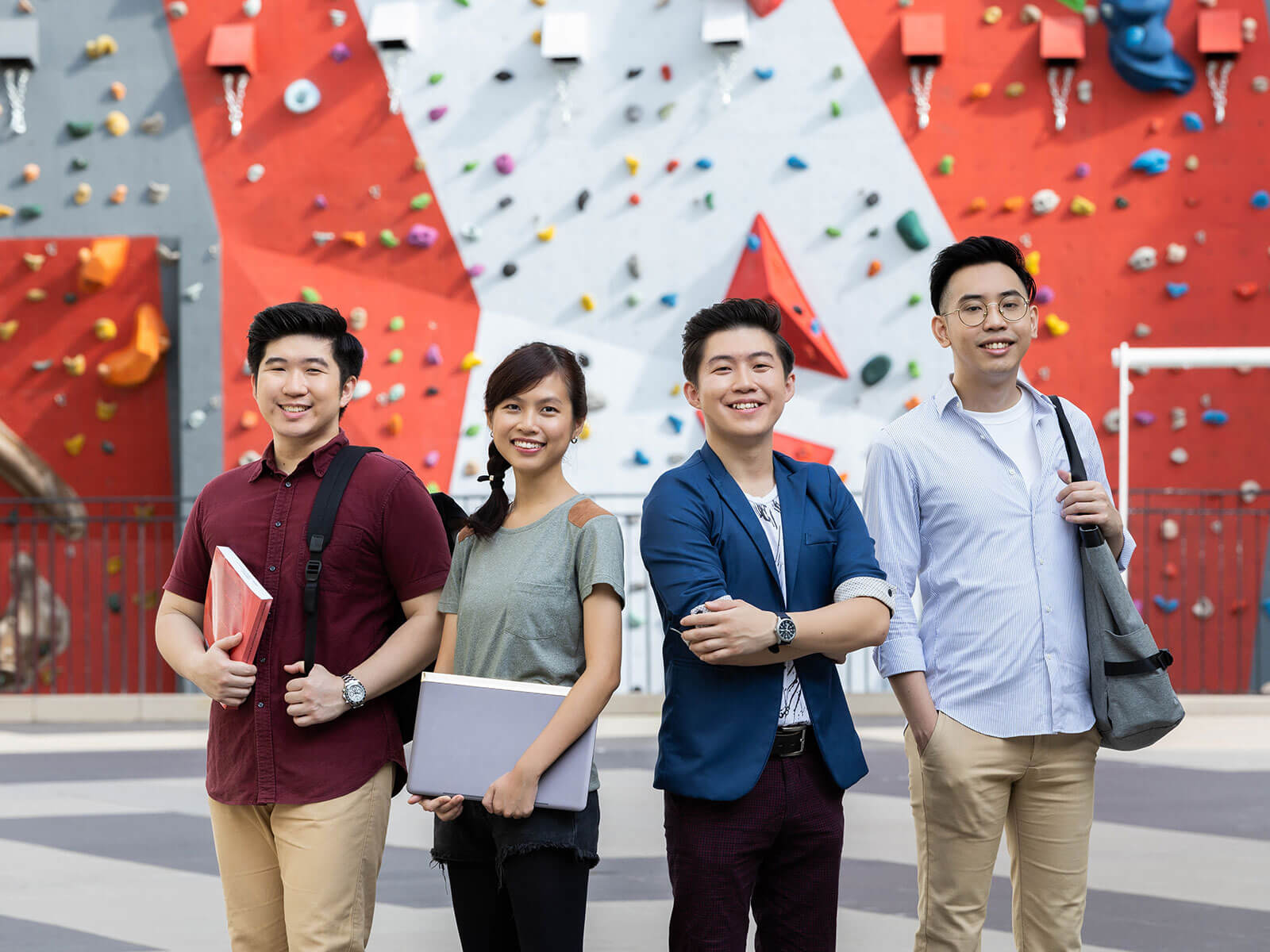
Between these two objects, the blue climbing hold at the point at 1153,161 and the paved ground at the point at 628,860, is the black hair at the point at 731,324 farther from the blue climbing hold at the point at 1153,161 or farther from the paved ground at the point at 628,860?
the blue climbing hold at the point at 1153,161

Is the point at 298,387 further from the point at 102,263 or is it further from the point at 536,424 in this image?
the point at 102,263

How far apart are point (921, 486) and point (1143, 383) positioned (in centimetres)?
727

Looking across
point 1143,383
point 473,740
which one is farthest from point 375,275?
point 473,740

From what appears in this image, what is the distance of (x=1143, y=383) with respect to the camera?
9359 mm

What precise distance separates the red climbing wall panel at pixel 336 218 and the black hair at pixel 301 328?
696 centimetres

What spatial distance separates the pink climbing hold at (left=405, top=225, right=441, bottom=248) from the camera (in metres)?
9.58

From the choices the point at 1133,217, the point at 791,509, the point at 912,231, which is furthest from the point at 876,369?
the point at 791,509

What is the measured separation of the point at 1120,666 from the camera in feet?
8.73

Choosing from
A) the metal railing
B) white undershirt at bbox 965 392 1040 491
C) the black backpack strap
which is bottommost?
the metal railing

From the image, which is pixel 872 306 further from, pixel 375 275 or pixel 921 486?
pixel 921 486

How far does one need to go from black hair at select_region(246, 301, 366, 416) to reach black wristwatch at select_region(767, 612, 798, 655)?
3.29 ft

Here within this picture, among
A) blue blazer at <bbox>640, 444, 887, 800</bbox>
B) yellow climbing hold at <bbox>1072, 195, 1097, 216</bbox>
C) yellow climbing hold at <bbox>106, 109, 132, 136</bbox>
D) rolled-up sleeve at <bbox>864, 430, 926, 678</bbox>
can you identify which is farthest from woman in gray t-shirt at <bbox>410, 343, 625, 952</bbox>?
yellow climbing hold at <bbox>106, 109, 132, 136</bbox>

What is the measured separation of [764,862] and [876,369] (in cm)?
714

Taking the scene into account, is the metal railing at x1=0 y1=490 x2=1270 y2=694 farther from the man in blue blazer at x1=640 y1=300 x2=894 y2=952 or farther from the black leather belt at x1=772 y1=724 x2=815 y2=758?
the black leather belt at x1=772 y1=724 x2=815 y2=758
